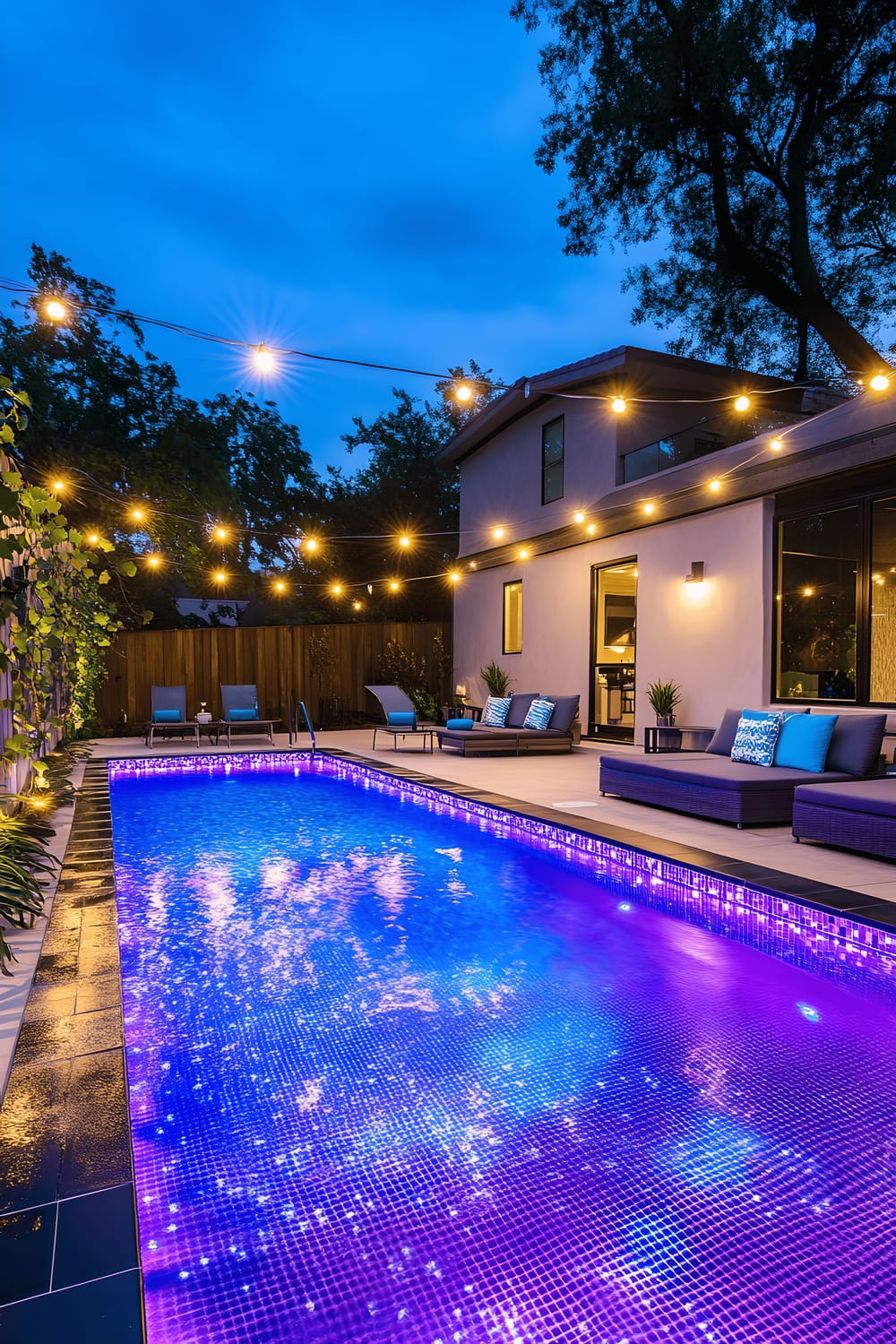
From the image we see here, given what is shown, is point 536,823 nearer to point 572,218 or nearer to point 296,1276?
point 296,1276

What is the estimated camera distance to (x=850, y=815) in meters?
4.72

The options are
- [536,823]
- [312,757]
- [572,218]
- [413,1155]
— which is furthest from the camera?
[572,218]

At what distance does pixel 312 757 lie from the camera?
404 inches

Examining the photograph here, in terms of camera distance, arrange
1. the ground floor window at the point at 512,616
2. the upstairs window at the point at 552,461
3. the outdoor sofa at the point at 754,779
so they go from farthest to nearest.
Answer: the ground floor window at the point at 512,616
the upstairs window at the point at 552,461
the outdoor sofa at the point at 754,779

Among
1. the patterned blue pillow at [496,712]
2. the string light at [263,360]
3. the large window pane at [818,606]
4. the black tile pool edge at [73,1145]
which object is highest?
the string light at [263,360]

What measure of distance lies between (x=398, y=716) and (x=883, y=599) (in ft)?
20.4

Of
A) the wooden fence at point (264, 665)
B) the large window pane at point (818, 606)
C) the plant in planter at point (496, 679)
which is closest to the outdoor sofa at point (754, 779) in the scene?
the large window pane at point (818, 606)

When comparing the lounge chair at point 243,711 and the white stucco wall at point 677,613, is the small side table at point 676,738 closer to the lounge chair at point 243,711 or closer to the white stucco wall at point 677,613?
the white stucco wall at point 677,613

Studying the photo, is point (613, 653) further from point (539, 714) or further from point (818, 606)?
point (818, 606)

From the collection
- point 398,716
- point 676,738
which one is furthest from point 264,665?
point 676,738

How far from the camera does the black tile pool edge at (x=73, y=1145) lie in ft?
4.60

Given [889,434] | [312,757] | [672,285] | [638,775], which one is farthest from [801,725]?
[672,285]

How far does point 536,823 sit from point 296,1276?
13.3ft

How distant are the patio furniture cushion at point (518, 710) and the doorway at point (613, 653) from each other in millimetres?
1121
